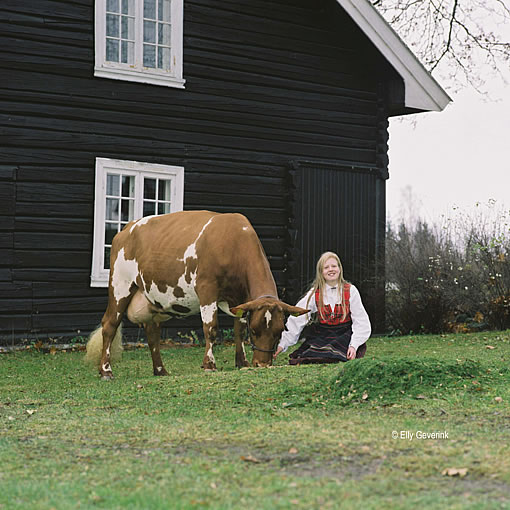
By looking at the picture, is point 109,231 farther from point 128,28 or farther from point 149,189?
point 128,28

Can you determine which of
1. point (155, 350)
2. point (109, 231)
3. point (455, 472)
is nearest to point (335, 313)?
point (155, 350)

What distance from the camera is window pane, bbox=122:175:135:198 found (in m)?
13.8

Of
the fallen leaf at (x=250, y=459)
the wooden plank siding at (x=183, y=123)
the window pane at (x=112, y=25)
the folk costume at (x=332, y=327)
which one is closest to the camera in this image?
the fallen leaf at (x=250, y=459)

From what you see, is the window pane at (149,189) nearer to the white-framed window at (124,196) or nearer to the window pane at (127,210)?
the white-framed window at (124,196)

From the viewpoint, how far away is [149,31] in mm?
14078

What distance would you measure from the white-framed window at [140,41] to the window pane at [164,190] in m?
1.57

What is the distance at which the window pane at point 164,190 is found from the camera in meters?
14.2

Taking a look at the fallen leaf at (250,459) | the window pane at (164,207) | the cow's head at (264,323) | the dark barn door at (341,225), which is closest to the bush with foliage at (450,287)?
the dark barn door at (341,225)

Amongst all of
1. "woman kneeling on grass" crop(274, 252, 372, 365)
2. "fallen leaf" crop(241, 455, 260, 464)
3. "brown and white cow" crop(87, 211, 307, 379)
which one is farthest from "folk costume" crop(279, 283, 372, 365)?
"fallen leaf" crop(241, 455, 260, 464)

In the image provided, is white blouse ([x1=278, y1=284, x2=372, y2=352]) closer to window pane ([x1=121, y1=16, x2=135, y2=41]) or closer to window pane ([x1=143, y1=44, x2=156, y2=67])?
window pane ([x1=143, y1=44, x2=156, y2=67])

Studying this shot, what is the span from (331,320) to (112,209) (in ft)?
17.6

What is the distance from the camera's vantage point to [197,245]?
9.73 meters

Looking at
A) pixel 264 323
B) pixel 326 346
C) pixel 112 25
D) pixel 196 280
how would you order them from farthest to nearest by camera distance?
pixel 112 25 < pixel 196 280 < pixel 326 346 < pixel 264 323

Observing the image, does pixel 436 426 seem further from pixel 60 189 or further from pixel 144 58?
pixel 144 58
